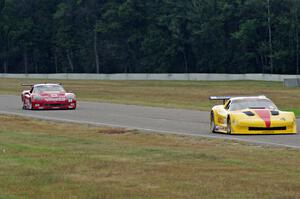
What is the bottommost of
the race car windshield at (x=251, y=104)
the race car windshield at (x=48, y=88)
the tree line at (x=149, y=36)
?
the race car windshield at (x=251, y=104)

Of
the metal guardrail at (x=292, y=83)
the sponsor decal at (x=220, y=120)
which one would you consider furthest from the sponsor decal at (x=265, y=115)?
the metal guardrail at (x=292, y=83)

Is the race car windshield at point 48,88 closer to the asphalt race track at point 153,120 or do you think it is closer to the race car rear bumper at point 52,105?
the race car rear bumper at point 52,105

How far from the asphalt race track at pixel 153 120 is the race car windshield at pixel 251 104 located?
107 cm

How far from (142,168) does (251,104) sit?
32.8 feet

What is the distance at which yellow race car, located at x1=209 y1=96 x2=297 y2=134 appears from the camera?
73.7ft

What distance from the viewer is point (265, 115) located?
893 inches

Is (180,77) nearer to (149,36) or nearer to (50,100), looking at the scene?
(149,36)

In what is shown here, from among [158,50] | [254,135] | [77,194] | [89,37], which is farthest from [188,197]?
[89,37]

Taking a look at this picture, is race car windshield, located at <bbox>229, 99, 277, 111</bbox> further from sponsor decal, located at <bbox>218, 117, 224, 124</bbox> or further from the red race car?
the red race car

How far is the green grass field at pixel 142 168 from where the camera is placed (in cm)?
1162

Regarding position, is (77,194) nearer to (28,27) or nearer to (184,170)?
(184,170)

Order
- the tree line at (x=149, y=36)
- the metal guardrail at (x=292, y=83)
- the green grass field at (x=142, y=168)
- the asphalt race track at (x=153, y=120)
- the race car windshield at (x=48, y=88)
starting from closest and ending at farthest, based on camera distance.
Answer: the green grass field at (x=142, y=168)
the asphalt race track at (x=153, y=120)
the race car windshield at (x=48, y=88)
the metal guardrail at (x=292, y=83)
the tree line at (x=149, y=36)

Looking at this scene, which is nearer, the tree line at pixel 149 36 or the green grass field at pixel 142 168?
the green grass field at pixel 142 168

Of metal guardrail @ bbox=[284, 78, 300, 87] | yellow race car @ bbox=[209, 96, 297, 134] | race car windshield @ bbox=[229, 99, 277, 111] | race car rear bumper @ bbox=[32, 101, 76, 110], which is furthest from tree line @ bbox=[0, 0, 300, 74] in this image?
yellow race car @ bbox=[209, 96, 297, 134]
